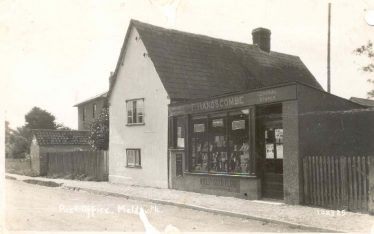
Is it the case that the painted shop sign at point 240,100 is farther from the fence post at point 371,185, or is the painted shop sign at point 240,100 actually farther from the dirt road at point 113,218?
the dirt road at point 113,218

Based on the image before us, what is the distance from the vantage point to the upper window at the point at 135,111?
68.2 ft

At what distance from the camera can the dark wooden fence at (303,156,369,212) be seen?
1144 cm

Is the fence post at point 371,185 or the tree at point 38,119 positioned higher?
the tree at point 38,119

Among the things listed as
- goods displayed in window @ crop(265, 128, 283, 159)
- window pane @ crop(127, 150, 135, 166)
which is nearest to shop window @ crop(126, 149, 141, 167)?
window pane @ crop(127, 150, 135, 166)

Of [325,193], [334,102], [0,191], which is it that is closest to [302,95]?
[334,102]

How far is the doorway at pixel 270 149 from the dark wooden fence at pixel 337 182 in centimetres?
123

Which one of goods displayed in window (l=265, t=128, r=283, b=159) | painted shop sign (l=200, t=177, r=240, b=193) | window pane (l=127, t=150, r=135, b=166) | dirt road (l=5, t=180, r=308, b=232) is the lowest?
dirt road (l=5, t=180, r=308, b=232)

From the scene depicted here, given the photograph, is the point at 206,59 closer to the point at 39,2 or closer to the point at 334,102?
the point at 334,102

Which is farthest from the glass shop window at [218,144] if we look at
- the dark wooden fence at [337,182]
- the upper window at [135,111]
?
the upper window at [135,111]

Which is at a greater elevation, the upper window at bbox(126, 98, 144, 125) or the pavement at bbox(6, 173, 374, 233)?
the upper window at bbox(126, 98, 144, 125)

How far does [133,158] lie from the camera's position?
838 inches

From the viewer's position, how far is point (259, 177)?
14289 millimetres

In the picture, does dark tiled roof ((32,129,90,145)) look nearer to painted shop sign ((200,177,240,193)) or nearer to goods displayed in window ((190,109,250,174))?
goods displayed in window ((190,109,250,174))

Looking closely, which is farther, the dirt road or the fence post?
the fence post
